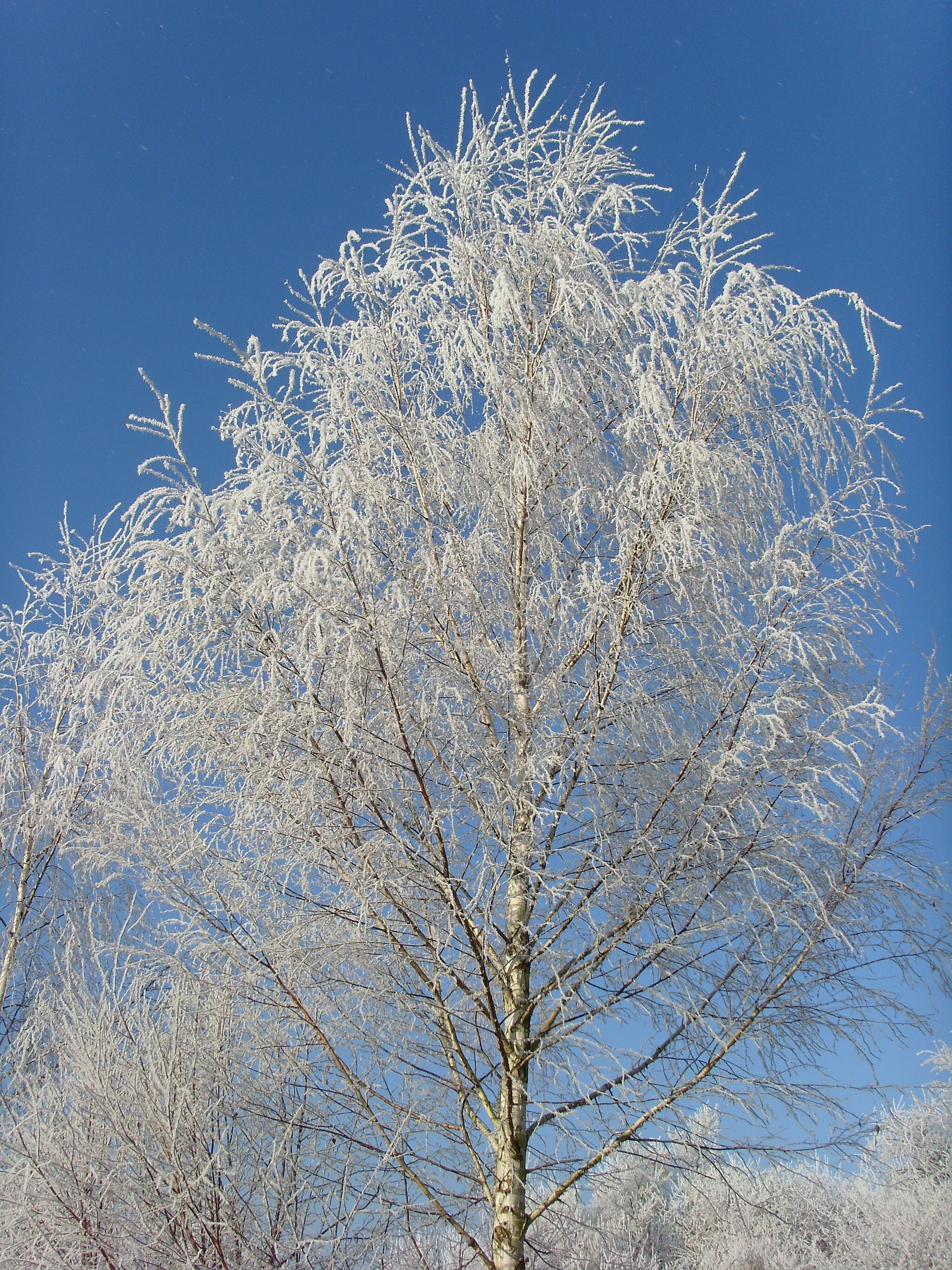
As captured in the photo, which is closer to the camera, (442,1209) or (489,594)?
(442,1209)

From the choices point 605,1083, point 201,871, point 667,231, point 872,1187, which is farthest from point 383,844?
point 872,1187

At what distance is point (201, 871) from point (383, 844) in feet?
3.16

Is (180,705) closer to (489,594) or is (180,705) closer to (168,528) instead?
(168,528)

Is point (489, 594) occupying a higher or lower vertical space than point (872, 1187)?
higher

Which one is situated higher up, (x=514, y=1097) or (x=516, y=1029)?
(x=516, y=1029)

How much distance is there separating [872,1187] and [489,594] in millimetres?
13369

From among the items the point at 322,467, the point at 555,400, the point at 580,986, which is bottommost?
the point at 580,986

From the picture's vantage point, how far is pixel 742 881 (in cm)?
379

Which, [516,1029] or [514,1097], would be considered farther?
[516,1029]

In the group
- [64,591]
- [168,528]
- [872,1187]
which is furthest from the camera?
[872,1187]

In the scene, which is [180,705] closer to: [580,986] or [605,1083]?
[580,986]

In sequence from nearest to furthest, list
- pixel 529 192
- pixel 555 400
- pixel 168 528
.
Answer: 1. pixel 168 528
2. pixel 555 400
3. pixel 529 192

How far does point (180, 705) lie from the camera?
12.1ft

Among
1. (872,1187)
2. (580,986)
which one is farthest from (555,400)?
(872,1187)
